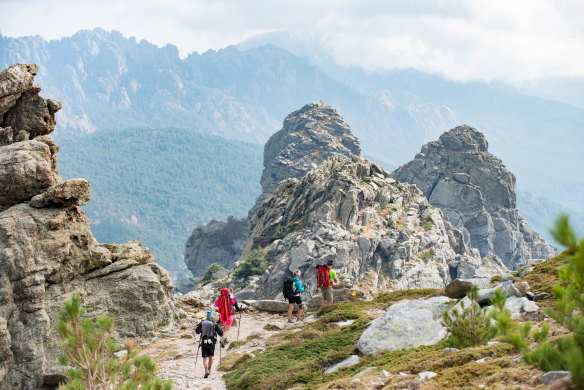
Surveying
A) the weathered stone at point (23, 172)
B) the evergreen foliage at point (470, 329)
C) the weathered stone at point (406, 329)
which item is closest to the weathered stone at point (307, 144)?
the weathered stone at point (23, 172)

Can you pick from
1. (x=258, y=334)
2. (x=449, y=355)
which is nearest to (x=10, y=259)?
(x=258, y=334)

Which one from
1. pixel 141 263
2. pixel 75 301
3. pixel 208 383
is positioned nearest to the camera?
pixel 75 301

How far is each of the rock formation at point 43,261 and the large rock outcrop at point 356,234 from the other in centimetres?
3617

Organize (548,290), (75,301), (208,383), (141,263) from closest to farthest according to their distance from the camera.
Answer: (75,301), (548,290), (208,383), (141,263)

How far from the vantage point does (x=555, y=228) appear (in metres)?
7.60

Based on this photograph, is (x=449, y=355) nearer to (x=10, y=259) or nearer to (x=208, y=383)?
(x=208, y=383)

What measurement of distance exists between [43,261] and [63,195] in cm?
312

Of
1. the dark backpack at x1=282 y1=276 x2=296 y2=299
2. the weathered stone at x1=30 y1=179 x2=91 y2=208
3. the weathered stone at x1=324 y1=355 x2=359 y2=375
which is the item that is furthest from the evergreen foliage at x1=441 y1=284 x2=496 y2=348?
the weathered stone at x1=30 y1=179 x2=91 y2=208

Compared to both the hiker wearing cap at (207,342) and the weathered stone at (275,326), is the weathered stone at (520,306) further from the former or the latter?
the weathered stone at (275,326)

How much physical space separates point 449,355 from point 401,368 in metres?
1.36

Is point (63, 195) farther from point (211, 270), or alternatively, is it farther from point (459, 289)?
point (211, 270)

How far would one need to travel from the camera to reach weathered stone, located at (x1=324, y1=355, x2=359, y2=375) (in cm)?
1645

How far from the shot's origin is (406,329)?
17859 mm

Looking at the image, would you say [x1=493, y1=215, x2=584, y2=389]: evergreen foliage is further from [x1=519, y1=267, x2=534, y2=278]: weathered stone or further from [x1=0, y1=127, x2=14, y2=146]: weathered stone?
[x1=0, y1=127, x2=14, y2=146]: weathered stone
